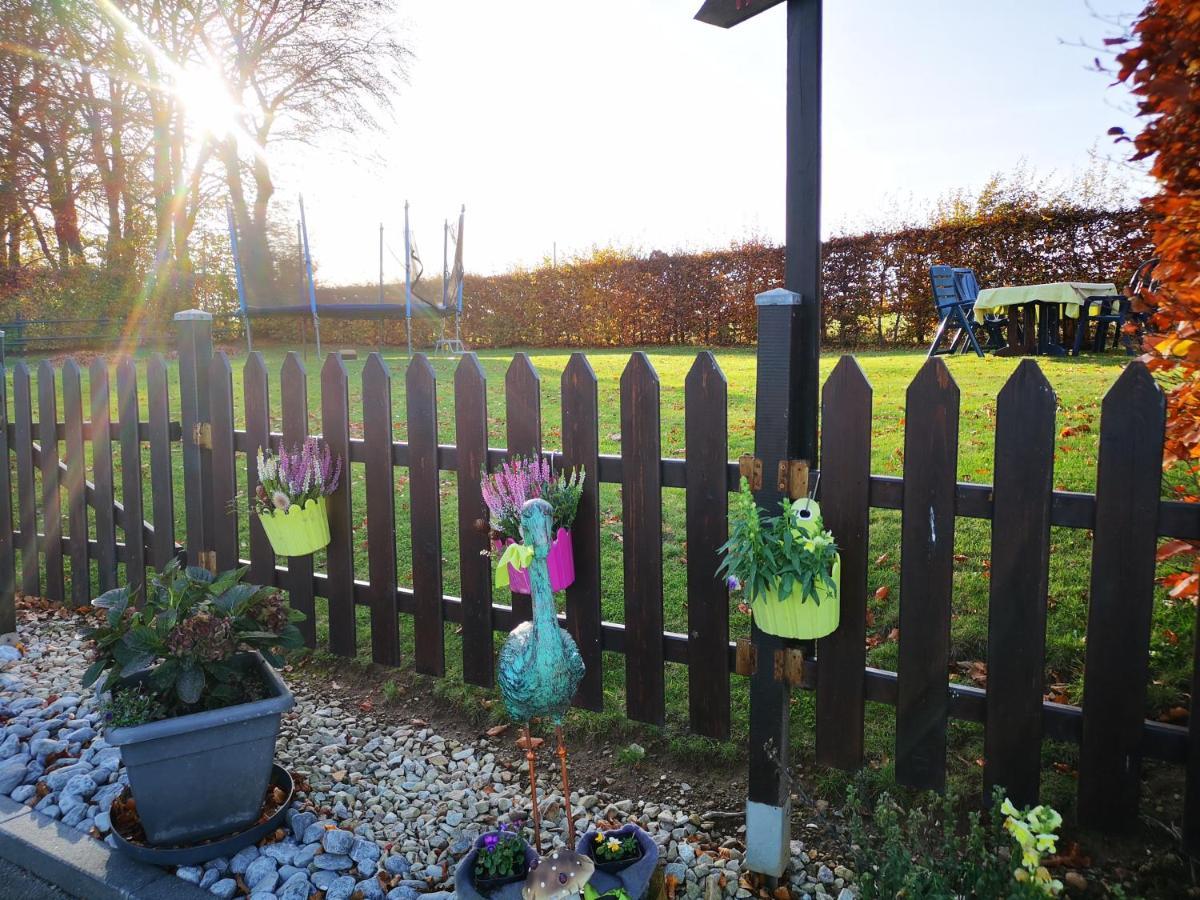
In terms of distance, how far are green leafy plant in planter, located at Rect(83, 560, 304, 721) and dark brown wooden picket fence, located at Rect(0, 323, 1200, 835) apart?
66 cm

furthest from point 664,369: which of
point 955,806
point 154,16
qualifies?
point 154,16

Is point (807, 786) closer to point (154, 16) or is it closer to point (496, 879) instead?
point (496, 879)

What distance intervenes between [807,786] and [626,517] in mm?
999

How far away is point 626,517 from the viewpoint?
2.65m

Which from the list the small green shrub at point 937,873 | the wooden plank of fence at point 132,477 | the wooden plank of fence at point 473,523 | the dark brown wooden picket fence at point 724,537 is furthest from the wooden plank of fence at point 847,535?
the wooden plank of fence at point 132,477

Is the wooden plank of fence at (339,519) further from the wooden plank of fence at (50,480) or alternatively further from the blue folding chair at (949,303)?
the blue folding chair at (949,303)

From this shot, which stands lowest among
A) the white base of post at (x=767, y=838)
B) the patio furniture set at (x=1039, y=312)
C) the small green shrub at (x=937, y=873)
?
the white base of post at (x=767, y=838)

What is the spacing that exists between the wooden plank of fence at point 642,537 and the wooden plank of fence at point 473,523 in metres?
0.56

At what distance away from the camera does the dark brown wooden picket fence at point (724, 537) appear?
200 cm

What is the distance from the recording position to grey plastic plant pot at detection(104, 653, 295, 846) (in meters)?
2.32

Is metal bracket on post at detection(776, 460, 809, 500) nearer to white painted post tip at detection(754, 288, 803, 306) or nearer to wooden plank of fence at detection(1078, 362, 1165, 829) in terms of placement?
white painted post tip at detection(754, 288, 803, 306)

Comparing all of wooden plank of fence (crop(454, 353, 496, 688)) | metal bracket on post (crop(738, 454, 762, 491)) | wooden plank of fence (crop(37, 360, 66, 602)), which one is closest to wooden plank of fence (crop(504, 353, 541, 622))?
wooden plank of fence (crop(454, 353, 496, 688))

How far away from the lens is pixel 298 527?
3.12 metres

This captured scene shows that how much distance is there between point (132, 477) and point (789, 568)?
3.40 metres
